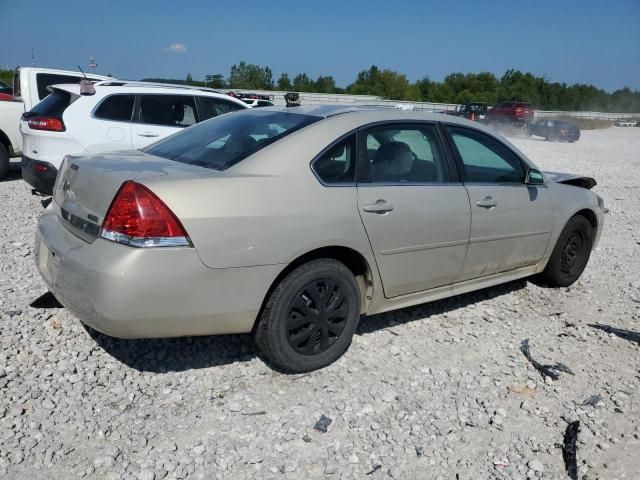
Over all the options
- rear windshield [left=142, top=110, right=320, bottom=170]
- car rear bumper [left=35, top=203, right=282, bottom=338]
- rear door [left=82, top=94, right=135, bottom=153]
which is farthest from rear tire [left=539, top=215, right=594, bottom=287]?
rear door [left=82, top=94, right=135, bottom=153]

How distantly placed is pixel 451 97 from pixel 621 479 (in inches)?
3146

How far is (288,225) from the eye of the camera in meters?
3.01

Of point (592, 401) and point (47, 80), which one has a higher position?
point (47, 80)

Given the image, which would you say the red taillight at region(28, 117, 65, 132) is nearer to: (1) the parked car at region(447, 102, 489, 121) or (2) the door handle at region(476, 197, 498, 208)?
(2) the door handle at region(476, 197, 498, 208)

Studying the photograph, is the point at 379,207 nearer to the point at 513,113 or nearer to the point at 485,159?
the point at 485,159

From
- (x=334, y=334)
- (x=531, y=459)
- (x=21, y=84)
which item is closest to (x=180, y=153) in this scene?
(x=334, y=334)

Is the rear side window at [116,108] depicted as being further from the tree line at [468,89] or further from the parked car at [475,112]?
the tree line at [468,89]

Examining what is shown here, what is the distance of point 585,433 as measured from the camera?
9.76 feet

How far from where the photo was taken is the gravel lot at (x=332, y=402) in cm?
262

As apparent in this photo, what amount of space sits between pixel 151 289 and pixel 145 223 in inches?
12.6

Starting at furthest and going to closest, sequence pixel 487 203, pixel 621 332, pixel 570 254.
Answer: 1. pixel 570 254
2. pixel 621 332
3. pixel 487 203

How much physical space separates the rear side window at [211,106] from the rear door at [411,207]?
4.77 meters

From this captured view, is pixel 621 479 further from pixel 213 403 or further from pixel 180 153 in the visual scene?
pixel 180 153

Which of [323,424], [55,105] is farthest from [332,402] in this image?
[55,105]
